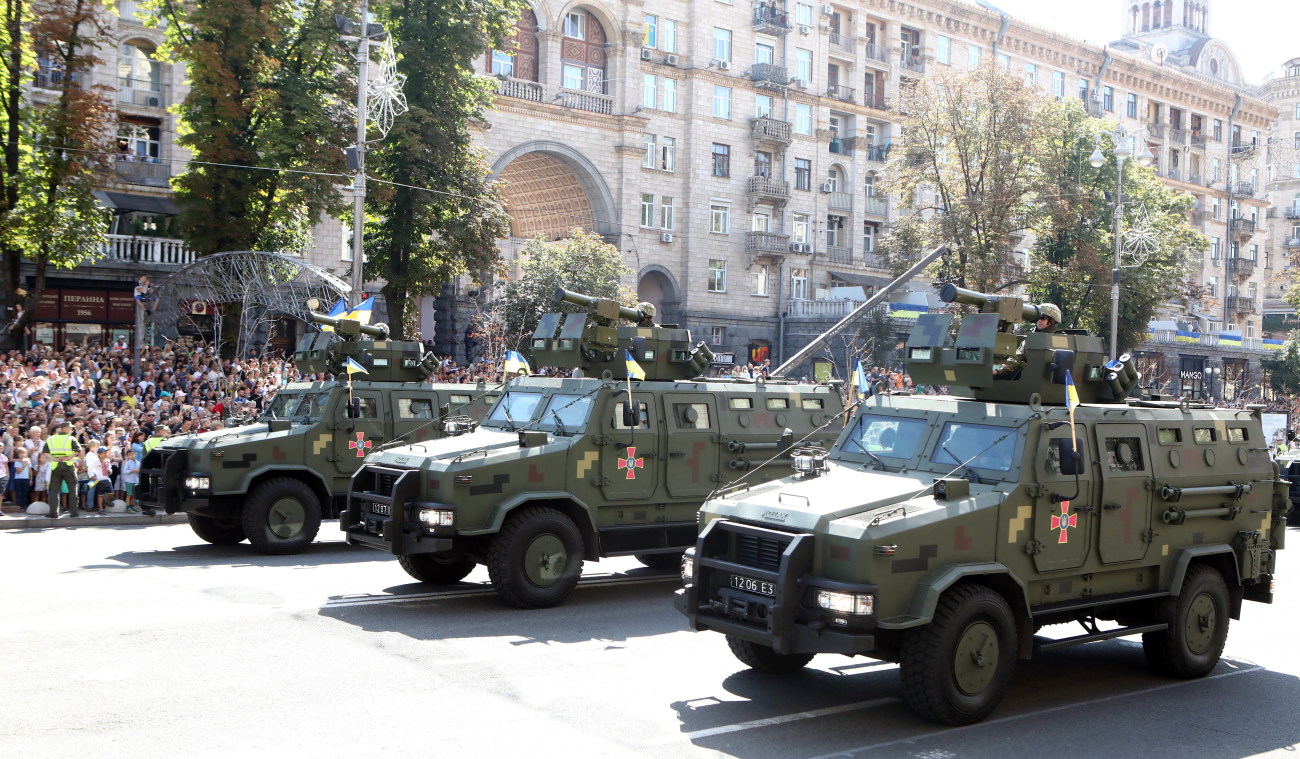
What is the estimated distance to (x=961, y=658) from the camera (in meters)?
8.55

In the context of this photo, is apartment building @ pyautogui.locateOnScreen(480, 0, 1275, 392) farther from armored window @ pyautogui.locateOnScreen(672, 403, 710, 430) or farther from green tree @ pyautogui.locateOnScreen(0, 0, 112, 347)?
armored window @ pyautogui.locateOnScreen(672, 403, 710, 430)

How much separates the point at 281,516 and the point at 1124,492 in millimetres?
10923

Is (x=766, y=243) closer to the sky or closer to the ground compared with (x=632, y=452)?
closer to the sky

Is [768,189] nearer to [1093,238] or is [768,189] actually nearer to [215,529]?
[1093,238]

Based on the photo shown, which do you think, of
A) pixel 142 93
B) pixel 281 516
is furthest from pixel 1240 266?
pixel 281 516

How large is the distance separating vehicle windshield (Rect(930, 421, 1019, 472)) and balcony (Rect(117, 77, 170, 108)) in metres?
34.8

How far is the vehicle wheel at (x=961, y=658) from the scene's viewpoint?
27.5ft

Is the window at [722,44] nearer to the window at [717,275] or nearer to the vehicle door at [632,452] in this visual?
the window at [717,275]

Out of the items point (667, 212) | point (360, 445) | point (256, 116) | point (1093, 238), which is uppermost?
point (667, 212)

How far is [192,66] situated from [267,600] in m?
18.9

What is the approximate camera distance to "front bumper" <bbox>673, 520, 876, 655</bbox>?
823 cm

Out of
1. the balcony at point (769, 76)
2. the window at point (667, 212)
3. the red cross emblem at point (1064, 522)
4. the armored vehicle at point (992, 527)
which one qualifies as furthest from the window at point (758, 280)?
the red cross emblem at point (1064, 522)

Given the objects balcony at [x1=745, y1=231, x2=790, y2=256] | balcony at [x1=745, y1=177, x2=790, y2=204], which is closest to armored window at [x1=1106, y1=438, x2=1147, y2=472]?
balcony at [x1=745, y1=231, x2=790, y2=256]

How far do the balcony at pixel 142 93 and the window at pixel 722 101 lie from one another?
21764mm
